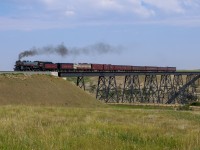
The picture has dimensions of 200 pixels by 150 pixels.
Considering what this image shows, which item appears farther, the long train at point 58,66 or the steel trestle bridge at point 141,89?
the steel trestle bridge at point 141,89

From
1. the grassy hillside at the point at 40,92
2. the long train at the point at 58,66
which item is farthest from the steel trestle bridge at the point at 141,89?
the grassy hillside at the point at 40,92

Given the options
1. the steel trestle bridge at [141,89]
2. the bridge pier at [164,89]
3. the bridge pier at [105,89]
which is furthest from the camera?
the bridge pier at [164,89]

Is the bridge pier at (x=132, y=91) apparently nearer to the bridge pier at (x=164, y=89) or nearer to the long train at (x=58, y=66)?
the bridge pier at (x=164, y=89)

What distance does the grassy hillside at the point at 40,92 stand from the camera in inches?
1661

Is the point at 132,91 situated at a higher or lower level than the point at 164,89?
higher

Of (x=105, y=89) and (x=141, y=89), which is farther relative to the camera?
(x=141, y=89)

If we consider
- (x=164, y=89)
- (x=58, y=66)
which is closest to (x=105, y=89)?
(x=58, y=66)

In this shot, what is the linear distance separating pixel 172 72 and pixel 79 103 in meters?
58.1

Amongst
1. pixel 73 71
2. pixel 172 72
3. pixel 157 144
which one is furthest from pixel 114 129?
pixel 172 72

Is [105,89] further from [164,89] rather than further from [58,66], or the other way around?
[164,89]

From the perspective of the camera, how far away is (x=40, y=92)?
45.6 m

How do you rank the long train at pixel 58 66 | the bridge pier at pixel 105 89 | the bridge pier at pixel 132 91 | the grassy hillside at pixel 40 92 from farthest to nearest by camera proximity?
the bridge pier at pixel 132 91, the bridge pier at pixel 105 89, the long train at pixel 58 66, the grassy hillside at pixel 40 92

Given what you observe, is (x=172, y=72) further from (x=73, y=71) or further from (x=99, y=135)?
(x=99, y=135)

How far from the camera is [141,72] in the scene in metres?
84.8
